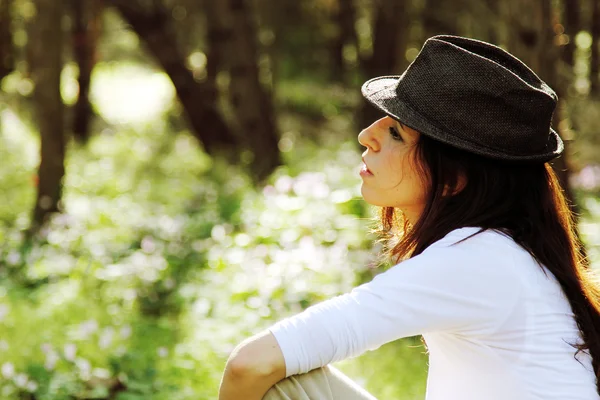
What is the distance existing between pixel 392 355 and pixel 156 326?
155 cm

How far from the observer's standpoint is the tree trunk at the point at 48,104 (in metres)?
7.21

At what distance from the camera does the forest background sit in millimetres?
4602

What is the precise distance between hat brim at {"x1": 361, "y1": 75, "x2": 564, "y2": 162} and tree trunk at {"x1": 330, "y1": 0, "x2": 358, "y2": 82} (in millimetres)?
15503

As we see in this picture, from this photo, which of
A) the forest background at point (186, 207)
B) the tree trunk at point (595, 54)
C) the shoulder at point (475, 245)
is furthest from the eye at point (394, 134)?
the tree trunk at point (595, 54)

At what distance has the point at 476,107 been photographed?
208 cm

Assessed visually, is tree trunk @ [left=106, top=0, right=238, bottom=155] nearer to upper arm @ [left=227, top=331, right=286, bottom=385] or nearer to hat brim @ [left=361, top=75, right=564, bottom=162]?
hat brim @ [left=361, top=75, right=564, bottom=162]

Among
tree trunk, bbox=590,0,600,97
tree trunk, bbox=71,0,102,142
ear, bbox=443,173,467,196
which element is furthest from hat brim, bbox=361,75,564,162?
tree trunk, bbox=590,0,600,97

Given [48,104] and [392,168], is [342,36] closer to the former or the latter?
[48,104]

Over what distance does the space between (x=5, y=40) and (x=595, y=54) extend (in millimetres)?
10067

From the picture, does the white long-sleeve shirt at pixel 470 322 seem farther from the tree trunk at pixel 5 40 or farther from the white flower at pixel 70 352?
the tree trunk at pixel 5 40

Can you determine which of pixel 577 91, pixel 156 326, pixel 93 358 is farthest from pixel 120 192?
pixel 577 91

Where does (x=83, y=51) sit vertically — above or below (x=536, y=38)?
below

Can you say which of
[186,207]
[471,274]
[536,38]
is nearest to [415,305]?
[471,274]

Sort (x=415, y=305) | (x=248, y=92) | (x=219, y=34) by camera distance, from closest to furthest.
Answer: (x=415, y=305), (x=248, y=92), (x=219, y=34)
